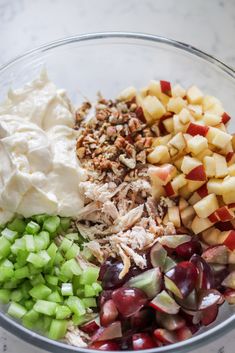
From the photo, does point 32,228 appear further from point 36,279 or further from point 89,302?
point 89,302

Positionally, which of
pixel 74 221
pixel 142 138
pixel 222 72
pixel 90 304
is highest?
pixel 222 72

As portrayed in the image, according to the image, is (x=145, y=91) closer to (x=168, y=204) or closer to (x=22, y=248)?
(x=168, y=204)

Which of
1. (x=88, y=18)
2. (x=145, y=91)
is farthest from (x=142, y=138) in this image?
(x=88, y=18)

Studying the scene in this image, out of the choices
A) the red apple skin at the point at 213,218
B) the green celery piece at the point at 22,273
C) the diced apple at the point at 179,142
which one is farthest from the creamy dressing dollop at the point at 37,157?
the red apple skin at the point at 213,218

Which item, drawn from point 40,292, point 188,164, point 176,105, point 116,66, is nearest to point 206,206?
point 188,164

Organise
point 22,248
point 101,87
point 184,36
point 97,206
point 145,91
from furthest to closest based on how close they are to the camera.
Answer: point 184,36 → point 101,87 → point 145,91 → point 97,206 → point 22,248

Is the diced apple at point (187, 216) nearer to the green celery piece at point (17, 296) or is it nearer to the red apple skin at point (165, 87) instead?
the red apple skin at point (165, 87)
